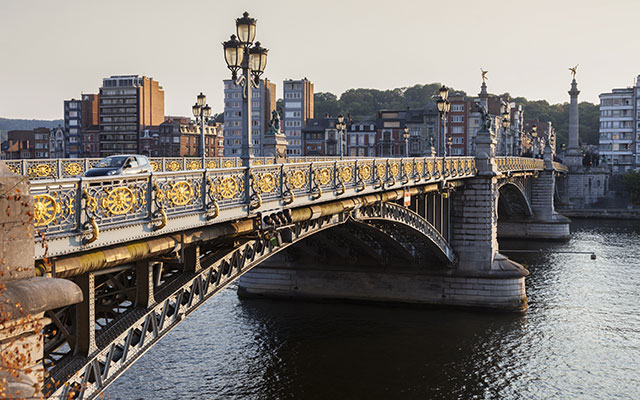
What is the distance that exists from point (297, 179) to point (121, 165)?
5.97 metres

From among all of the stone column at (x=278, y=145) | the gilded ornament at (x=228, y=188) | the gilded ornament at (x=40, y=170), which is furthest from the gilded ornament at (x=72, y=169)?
the gilded ornament at (x=228, y=188)

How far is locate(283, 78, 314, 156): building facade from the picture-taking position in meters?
144

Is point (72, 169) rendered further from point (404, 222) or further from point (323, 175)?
point (404, 222)

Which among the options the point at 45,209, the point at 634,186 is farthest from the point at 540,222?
the point at 45,209

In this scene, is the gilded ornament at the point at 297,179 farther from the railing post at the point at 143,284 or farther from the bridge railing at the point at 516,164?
the bridge railing at the point at 516,164

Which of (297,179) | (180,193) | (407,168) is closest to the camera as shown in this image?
(180,193)

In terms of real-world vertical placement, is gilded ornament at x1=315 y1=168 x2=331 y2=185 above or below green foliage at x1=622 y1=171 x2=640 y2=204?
above

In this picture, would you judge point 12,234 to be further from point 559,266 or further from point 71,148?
point 71,148

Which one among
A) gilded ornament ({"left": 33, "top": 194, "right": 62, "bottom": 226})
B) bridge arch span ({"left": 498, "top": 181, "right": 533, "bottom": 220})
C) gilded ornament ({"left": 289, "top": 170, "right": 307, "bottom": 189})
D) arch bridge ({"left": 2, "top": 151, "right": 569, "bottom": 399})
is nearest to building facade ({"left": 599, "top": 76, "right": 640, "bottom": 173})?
bridge arch span ({"left": 498, "top": 181, "right": 533, "bottom": 220})

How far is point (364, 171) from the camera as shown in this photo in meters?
26.9

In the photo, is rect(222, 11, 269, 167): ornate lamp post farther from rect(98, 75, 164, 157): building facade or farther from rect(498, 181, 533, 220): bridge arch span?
rect(98, 75, 164, 157): building facade

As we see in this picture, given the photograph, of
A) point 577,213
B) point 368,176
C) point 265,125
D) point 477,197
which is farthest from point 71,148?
point 368,176

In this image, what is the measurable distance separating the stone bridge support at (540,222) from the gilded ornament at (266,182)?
63.2 meters

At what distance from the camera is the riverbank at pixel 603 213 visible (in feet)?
326
